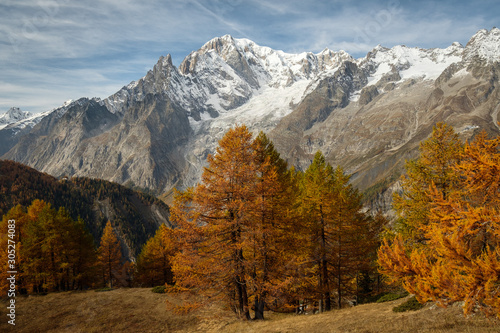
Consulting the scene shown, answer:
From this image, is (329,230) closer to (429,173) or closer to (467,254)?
(429,173)

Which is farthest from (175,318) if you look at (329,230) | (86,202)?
(86,202)

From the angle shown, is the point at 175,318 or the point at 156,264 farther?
the point at 156,264

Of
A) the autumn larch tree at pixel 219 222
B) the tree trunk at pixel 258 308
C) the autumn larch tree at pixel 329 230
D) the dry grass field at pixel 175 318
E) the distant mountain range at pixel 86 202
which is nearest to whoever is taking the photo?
the dry grass field at pixel 175 318

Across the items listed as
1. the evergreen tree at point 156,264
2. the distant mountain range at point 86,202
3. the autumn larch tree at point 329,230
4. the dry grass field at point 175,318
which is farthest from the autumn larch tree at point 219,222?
the distant mountain range at point 86,202

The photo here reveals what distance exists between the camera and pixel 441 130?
19.5 m

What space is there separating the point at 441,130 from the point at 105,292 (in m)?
36.8

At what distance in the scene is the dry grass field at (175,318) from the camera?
1161 cm

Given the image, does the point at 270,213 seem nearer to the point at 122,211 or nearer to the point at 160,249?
the point at 160,249

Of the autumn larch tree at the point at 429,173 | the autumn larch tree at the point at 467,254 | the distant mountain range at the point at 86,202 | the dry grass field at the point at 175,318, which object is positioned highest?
the distant mountain range at the point at 86,202

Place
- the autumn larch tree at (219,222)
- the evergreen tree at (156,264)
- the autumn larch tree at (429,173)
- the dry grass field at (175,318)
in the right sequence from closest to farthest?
the dry grass field at (175,318), the autumn larch tree at (219,222), the autumn larch tree at (429,173), the evergreen tree at (156,264)

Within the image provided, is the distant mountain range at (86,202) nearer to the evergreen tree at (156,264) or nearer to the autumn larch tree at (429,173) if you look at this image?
the evergreen tree at (156,264)

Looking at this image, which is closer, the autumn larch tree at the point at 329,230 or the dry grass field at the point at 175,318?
the dry grass field at the point at 175,318

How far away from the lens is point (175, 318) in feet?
74.3

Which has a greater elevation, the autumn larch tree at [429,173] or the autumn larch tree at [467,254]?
the autumn larch tree at [429,173]
